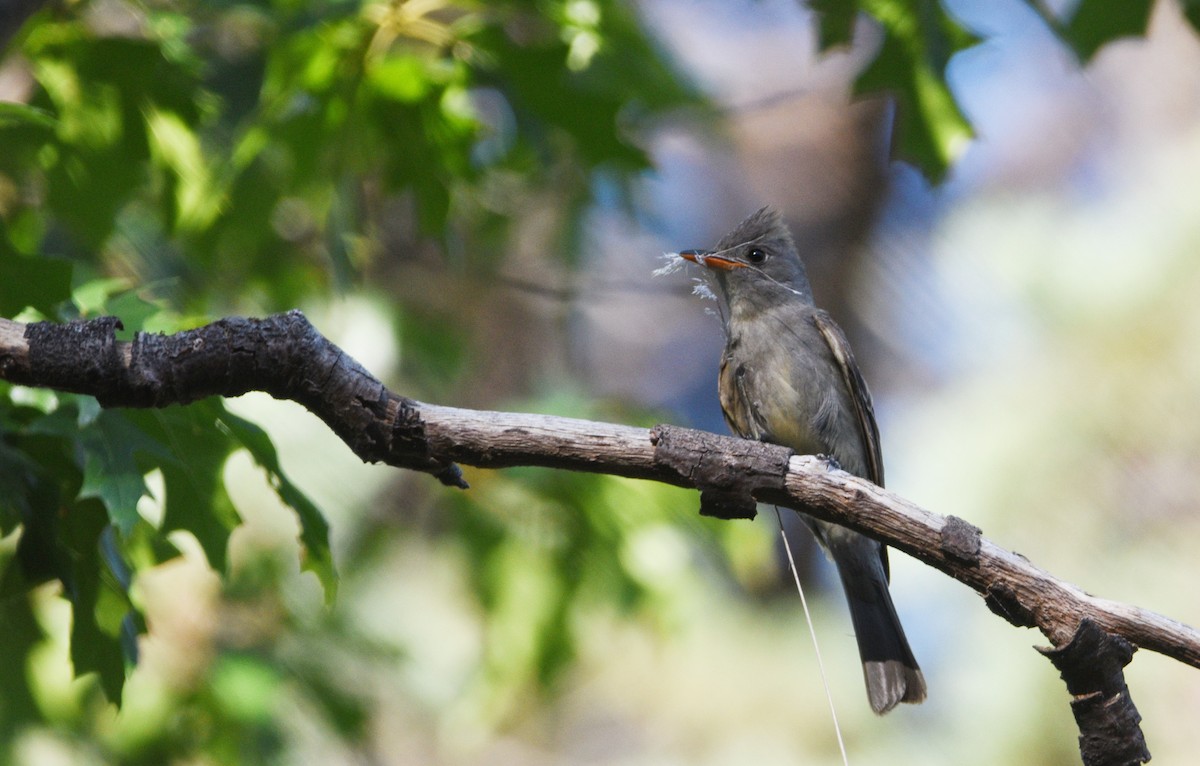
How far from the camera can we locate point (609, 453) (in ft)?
8.43

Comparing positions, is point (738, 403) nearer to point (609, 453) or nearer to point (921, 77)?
point (921, 77)

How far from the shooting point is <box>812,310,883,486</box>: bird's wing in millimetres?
4594

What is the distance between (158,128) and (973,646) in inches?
201

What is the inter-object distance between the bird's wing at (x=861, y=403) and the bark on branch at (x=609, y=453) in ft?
6.57

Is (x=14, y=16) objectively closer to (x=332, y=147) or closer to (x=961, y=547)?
(x=332, y=147)

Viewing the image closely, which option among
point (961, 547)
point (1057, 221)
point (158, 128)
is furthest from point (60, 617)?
point (1057, 221)

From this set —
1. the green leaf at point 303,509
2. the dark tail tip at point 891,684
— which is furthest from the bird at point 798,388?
the green leaf at point 303,509

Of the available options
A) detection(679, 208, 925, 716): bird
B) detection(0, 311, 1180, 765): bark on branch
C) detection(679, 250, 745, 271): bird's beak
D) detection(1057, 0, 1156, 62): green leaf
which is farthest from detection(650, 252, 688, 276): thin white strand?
detection(0, 311, 1180, 765): bark on branch

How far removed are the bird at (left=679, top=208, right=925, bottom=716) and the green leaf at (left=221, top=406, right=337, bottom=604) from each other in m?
2.04

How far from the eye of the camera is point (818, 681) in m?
7.66

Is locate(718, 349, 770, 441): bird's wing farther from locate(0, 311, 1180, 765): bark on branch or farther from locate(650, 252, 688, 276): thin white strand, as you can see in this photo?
locate(0, 311, 1180, 765): bark on branch

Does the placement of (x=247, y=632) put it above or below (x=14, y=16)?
below

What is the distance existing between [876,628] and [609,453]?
75.6 inches

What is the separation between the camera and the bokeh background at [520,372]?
4309 millimetres
